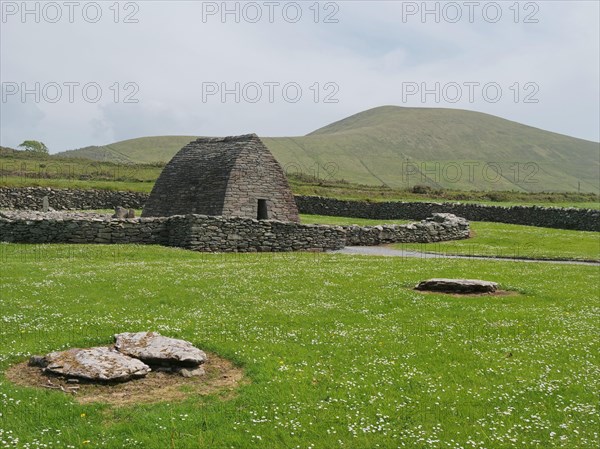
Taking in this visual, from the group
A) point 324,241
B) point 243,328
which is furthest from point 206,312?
point 324,241

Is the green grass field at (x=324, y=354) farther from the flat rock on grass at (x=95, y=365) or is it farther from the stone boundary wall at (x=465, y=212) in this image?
the stone boundary wall at (x=465, y=212)

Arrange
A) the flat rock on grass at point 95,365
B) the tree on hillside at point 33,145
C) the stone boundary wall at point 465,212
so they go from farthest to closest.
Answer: the tree on hillside at point 33,145 → the stone boundary wall at point 465,212 → the flat rock on grass at point 95,365

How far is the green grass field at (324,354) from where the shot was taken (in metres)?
7.45

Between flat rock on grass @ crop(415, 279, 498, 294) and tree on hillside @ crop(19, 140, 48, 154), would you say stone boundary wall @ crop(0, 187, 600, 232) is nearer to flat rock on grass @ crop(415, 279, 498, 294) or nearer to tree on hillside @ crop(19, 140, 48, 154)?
flat rock on grass @ crop(415, 279, 498, 294)

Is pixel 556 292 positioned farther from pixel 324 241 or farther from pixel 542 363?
pixel 324 241

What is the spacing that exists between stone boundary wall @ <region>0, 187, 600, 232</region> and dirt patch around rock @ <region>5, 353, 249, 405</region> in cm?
4635

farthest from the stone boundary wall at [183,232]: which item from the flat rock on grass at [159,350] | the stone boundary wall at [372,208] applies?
the stone boundary wall at [372,208]

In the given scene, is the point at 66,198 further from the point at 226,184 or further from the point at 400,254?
the point at 400,254

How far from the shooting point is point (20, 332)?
1128cm

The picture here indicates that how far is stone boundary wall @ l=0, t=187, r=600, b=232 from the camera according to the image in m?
50.1

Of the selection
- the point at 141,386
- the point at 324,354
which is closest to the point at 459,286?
the point at 324,354

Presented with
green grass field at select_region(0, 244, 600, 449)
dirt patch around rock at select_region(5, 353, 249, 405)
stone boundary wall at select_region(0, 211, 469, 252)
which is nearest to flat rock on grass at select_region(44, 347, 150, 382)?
dirt patch around rock at select_region(5, 353, 249, 405)

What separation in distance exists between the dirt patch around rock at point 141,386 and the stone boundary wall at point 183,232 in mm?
18532

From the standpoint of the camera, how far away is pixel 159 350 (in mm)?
9680
